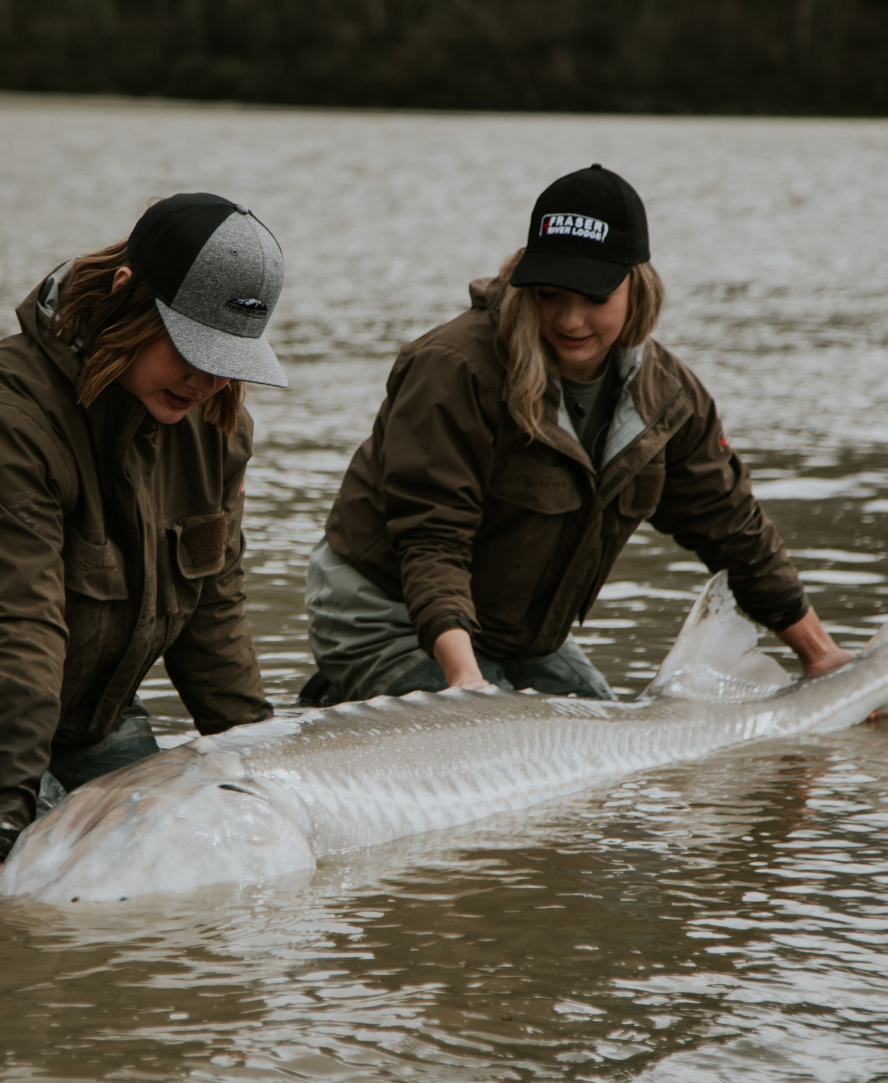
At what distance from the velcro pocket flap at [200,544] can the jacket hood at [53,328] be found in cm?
42

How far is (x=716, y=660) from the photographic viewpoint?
4098 mm

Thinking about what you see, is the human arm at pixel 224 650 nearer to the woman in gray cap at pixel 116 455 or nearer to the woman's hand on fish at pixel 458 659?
the woman in gray cap at pixel 116 455

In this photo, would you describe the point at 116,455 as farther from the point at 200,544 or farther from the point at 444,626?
the point at 444,626

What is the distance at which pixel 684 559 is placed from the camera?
592 centimetres

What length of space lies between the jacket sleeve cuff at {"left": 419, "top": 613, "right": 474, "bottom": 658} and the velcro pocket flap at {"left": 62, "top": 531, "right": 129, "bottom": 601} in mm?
800

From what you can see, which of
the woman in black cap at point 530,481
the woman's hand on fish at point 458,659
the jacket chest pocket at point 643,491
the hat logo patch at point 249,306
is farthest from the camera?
the jacket chest pocket at point 643,491

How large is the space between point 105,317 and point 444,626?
3.62ft

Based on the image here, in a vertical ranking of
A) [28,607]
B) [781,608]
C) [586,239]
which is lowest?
[781,608]

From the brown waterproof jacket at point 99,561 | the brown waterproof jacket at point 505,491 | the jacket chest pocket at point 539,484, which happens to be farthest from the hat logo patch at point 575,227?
the brown waterproof jacket at point 99,561

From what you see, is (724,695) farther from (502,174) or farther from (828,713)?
(502,174)

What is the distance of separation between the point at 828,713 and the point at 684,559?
72.2 inches

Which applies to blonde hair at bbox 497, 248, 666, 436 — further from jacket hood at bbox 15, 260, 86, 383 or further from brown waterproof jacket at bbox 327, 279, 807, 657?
jacket hood at bbox 15, 260, 86, 383

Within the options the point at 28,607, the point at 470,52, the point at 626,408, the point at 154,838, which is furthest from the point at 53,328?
the point at 470,52

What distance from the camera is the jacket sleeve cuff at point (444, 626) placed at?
3.59m
